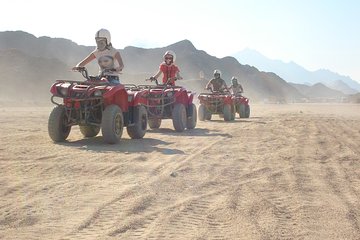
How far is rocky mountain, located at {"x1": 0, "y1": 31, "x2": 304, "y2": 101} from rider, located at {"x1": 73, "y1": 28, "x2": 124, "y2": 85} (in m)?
22.3

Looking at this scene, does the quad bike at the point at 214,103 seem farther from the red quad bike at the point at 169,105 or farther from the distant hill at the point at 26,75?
the distant hill at the point at 26,75

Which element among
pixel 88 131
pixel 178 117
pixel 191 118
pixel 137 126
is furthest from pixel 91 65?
pixel 137 126

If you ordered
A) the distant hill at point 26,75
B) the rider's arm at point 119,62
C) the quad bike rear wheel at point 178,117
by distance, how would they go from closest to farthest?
the rider's arm at point 119,62 < the quad bike rear wheel at point 178,117 < the distant hill at point 26,75

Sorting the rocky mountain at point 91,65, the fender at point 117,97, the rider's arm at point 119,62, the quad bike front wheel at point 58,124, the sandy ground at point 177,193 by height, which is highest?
the rocky mountain at point 91,65

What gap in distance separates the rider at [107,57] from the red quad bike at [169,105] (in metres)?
2.26

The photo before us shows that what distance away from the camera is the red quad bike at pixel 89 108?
8430 mm

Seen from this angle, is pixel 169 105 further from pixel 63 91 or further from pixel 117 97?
pixel 63 91

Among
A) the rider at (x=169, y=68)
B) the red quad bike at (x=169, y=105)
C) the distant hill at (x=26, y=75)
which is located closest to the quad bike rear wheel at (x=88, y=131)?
the red quad bike at (x=169, y=105)

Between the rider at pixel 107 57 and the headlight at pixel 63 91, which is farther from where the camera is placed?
the rider at pixel 107 57

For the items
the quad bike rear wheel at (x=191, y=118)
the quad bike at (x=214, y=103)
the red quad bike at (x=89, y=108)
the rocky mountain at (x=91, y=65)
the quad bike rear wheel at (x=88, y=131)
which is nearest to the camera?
the red quad bike at (x=89, y=108)

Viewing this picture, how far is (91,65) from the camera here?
71.1m

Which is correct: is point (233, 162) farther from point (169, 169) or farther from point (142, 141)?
point (142, 141)

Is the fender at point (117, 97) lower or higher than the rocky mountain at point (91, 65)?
lower

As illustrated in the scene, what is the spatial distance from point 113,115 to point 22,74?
50835 mm
